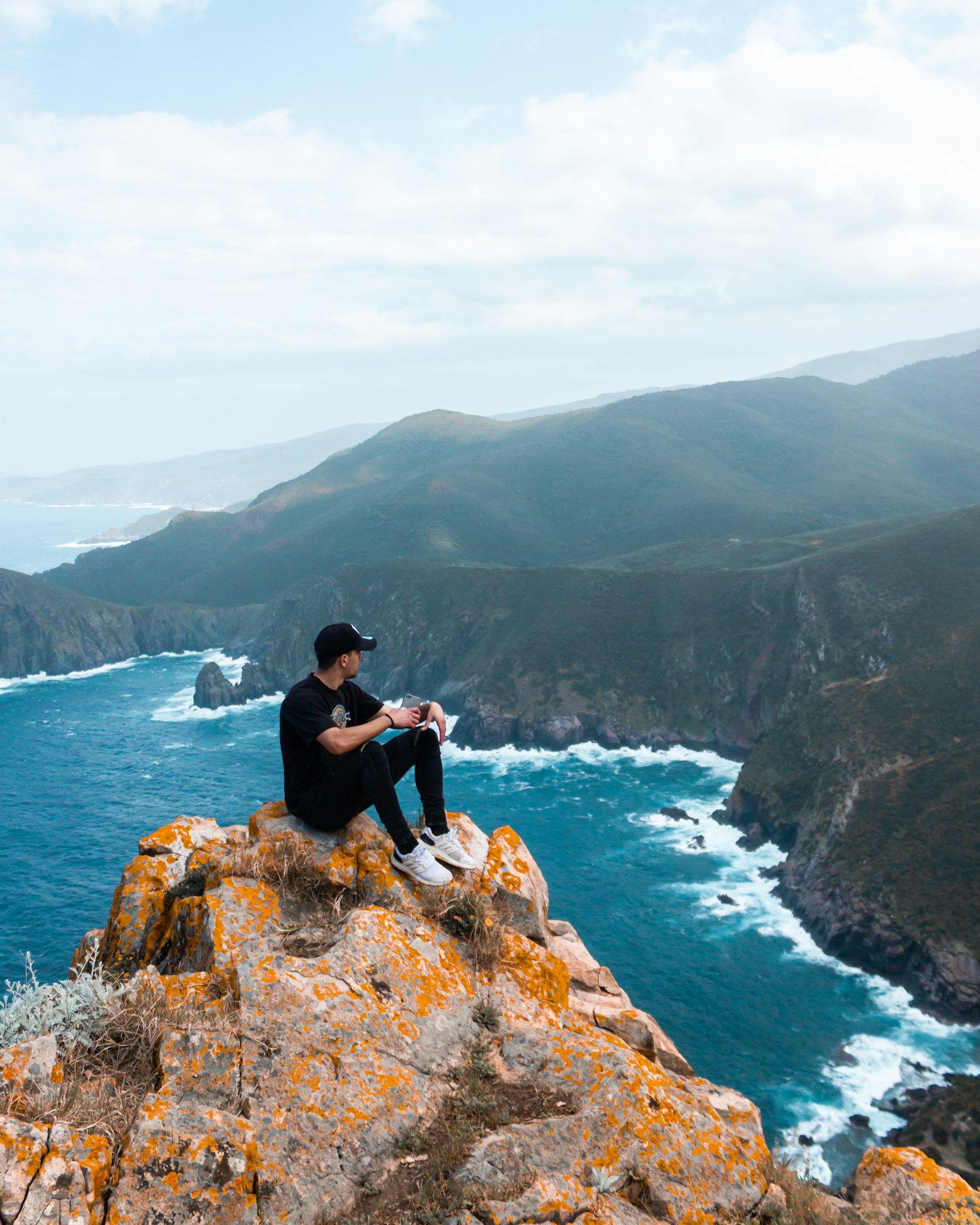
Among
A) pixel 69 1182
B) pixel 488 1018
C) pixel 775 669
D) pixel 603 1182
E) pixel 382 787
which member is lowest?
pixel 775 669

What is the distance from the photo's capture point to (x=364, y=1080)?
8.69m

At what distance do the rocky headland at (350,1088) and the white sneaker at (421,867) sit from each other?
0.68 ft

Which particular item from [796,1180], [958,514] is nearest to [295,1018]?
[796,1180]

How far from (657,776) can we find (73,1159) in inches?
4273

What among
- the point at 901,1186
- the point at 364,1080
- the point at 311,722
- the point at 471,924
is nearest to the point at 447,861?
the point at 471,924

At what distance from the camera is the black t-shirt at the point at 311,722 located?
11109mm

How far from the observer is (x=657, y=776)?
360 ft

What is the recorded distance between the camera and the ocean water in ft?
175

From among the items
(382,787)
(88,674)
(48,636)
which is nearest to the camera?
(382,787)

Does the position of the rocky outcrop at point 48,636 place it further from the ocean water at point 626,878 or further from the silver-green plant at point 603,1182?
the silver-green plant at point 603,1182

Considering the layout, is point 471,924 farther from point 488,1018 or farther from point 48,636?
point 48,636

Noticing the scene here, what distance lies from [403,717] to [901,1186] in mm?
9126

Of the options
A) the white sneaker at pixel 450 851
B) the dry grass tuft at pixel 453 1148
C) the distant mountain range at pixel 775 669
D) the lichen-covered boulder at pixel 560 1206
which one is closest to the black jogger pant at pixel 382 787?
the white sneaker at pixel 450 851

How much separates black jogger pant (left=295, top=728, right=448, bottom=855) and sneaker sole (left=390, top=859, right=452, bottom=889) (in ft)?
1.08
